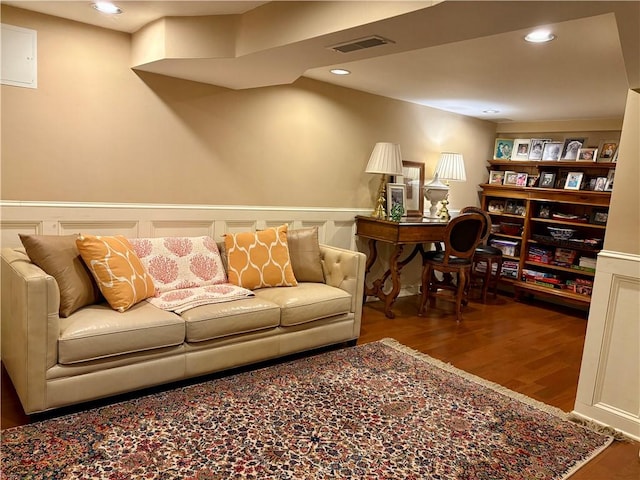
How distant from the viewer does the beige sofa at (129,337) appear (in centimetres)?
208

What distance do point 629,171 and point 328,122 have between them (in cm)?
249

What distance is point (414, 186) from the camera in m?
4.95

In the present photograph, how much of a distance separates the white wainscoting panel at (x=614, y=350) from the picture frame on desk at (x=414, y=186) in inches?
101

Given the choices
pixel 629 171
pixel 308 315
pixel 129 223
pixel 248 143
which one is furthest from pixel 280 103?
pixel 629 171

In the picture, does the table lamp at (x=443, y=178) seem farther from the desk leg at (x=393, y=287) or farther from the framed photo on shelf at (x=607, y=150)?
the framed photo on shelf at (x=607, y=150)

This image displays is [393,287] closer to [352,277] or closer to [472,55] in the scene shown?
[352,277]

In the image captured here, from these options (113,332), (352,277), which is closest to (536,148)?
(352,277)

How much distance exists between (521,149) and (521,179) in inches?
14.6

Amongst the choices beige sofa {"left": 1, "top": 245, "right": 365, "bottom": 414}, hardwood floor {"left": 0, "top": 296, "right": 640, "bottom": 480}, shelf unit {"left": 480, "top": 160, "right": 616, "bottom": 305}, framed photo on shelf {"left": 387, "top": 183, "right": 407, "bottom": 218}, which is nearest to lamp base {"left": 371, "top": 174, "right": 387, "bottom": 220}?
framed photo on shelf {"left": 387, "top": 183, "right": 407, "bottom": 218}

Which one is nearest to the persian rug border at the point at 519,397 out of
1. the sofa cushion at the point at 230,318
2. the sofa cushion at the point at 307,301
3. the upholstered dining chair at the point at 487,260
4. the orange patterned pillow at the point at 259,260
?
the sofa cushion at the point at 307,301

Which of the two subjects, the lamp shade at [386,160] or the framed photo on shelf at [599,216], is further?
the framed photo on shelf at [599,216]

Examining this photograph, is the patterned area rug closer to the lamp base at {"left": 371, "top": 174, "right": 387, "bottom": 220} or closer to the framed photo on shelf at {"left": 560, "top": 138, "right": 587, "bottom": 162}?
the lamp base at {"left": 371, "top": 174, "right": 387, "bottom": 220}

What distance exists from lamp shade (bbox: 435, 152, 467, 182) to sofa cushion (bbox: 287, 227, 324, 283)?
2049 millimetres

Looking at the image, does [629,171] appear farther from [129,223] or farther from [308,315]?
[129,223]
